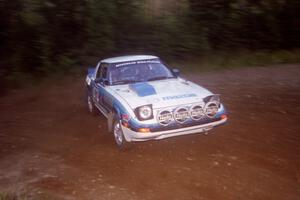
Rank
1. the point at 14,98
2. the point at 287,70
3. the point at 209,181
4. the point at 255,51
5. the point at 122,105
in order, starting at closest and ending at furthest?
the point at 209,181
the point at 122,105
the point at 14,98
the point at 287,70
the point at 255,51

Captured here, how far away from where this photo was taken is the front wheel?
7.09 m

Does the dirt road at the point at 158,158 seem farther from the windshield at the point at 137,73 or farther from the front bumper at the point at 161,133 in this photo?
the windshield at the point at 137,73

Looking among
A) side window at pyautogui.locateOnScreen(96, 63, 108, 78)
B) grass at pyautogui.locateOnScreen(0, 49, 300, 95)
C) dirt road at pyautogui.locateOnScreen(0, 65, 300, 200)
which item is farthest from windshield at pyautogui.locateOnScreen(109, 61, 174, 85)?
grass at pyautogui.locateOnScreen(0, 49, 300, 95)

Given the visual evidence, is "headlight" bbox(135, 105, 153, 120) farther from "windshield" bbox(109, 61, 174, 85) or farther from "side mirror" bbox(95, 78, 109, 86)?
"side mirror" bbox(95, 78, 109, 86)

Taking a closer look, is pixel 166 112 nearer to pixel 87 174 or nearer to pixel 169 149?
pixel 169 149

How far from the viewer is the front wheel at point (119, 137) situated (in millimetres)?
7086

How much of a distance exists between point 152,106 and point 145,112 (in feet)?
0.48

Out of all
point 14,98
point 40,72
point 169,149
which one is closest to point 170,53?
point 40,72

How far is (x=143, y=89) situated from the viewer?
23.3 ft

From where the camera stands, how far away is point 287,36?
644 inches

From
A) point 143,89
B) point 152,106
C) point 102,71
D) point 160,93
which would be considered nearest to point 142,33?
point 102,71

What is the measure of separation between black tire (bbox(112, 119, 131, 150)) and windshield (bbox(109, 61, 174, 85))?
99 centimetres

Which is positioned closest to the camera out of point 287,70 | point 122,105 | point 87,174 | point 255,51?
point 87,174

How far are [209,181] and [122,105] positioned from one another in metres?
2.03
